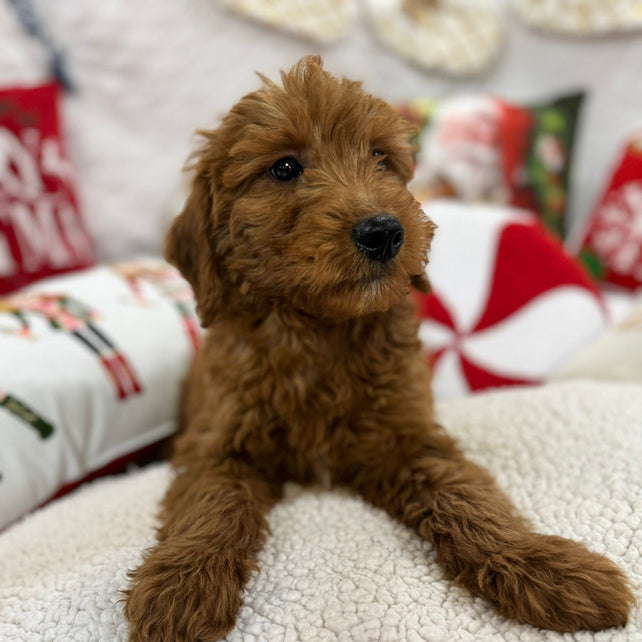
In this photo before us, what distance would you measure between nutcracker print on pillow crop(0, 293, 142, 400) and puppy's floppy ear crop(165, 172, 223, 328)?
50 centimetres

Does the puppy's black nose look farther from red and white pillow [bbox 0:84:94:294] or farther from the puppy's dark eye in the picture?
red and white pillow [bbox 0:84:94:294]

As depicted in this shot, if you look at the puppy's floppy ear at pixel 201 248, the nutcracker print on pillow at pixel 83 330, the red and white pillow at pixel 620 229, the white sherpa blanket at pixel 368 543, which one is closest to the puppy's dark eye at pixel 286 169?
the puppy's floppy ear at pixel 201 248

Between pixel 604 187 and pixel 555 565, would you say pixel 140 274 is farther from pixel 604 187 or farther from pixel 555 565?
pixel 604 187

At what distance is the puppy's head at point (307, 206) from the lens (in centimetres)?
121

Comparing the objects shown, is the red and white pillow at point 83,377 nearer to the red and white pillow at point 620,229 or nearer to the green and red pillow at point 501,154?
the green and red pillow at point 501,154

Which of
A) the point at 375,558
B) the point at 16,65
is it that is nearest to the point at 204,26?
the point at 16,65

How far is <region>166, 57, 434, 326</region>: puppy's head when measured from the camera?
47.4 inches

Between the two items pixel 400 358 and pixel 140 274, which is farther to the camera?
pixel 140 274

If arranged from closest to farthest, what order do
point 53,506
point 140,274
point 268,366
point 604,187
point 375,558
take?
point 375,558, point 268,366, point 53,506, point 140,274, point 604,187

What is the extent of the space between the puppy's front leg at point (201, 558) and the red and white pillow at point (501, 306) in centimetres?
117

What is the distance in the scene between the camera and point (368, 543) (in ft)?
4.14

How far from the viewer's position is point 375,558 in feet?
3.96

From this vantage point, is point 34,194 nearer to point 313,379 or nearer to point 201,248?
point 201,248

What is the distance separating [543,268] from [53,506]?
75.6 inches
